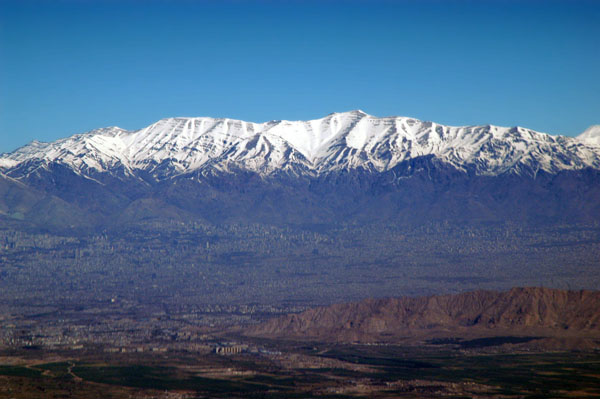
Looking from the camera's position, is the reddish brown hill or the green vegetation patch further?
the reddish brown hill

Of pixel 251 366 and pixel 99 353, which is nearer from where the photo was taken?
pixel 251 366

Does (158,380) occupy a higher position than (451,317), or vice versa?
(451,317)

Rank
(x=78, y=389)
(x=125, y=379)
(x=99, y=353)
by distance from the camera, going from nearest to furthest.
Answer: (x=78, y=389) < (x=125, y=379) < (x=99, y=353)

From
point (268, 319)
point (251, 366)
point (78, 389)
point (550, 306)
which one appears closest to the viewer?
point (78, 389)

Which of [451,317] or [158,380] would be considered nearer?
[158,380]

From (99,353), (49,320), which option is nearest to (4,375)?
(99,353)

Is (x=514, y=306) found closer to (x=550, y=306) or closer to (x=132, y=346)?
(x=550, y=306)

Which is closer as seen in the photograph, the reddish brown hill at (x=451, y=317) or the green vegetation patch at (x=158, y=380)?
the green vegetation patch at (x=158, y=380)

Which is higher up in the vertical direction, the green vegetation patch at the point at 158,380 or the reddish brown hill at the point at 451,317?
the reddish brown hill at the point at 451,317
